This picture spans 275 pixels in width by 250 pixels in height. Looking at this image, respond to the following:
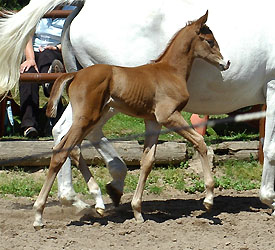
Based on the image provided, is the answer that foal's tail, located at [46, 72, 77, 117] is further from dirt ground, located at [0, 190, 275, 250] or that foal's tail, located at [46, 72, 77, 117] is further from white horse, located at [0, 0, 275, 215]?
dirt ground, located at [0, 190, 275, 250]

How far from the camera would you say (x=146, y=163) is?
566 cm

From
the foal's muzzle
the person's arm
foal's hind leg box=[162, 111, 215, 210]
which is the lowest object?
the person's arm

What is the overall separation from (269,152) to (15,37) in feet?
7.01

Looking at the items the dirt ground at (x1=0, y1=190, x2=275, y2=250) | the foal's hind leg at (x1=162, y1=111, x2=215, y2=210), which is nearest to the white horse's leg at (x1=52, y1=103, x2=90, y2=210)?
the dirt ground at (x1=0, y1=190, x2=275, y2=250)

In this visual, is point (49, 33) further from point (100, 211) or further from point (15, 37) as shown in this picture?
point (100, 211)

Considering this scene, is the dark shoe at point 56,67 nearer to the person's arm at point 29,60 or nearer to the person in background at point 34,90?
the person in background at point 34,90

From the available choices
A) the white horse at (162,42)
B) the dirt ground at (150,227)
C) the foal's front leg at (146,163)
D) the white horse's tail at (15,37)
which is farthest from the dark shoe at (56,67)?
the foal's front leg at (146,163)

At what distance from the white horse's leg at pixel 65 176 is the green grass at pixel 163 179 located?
0.90m

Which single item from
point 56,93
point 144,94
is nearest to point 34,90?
point 56,93

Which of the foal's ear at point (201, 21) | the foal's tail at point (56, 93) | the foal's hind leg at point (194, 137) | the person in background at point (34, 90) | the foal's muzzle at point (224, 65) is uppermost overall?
the foal's ear at point (201, 21)

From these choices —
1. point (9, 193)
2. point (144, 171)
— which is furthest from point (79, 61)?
point (9, 193)

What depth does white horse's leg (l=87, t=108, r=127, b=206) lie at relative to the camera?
610cm

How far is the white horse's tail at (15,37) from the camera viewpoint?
591 cm

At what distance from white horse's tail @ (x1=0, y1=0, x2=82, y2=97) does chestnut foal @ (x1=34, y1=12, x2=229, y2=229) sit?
625 mm
